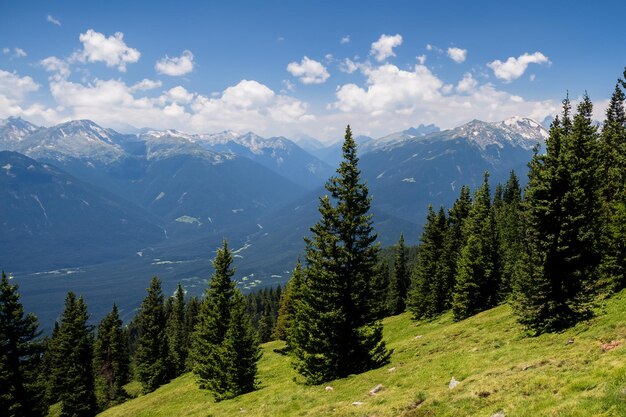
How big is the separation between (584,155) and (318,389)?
33088 millimetres

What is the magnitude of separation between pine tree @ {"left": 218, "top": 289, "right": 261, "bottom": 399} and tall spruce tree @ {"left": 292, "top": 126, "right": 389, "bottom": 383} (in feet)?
34.2

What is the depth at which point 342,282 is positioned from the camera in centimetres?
3303

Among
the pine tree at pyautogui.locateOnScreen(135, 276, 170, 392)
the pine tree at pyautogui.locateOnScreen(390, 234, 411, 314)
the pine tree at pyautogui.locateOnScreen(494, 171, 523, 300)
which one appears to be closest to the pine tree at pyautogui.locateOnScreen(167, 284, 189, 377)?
the pine tree at pyautogui.locateOnScreen(135, 276, 170, 392)

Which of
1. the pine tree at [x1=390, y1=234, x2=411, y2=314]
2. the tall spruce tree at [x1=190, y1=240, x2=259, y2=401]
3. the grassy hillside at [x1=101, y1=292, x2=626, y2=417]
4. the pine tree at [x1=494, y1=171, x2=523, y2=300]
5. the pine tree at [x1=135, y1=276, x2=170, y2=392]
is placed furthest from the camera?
the pine tree at [x1=390, y1=234, x2=411, y2=314]

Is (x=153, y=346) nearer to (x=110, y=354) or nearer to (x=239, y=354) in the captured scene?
(x=110, y=354)

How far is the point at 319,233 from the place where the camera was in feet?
109

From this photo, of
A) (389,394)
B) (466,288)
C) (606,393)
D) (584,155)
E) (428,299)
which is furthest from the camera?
(428,299)

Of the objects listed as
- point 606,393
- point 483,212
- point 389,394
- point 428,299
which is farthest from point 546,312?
point 428,299

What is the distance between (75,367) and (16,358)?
Answer: 63.4 feet

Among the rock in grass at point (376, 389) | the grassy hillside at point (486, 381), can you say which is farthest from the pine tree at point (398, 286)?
the rock in grass at point (376, 389)

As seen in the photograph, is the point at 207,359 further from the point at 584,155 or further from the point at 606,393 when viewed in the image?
the point at 584,155

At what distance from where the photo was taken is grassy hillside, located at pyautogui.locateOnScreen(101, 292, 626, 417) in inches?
658

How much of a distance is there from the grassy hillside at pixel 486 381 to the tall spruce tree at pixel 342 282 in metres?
2.07

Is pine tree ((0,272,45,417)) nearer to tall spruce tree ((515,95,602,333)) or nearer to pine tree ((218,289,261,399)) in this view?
pine tree ((218,289,261,399))
